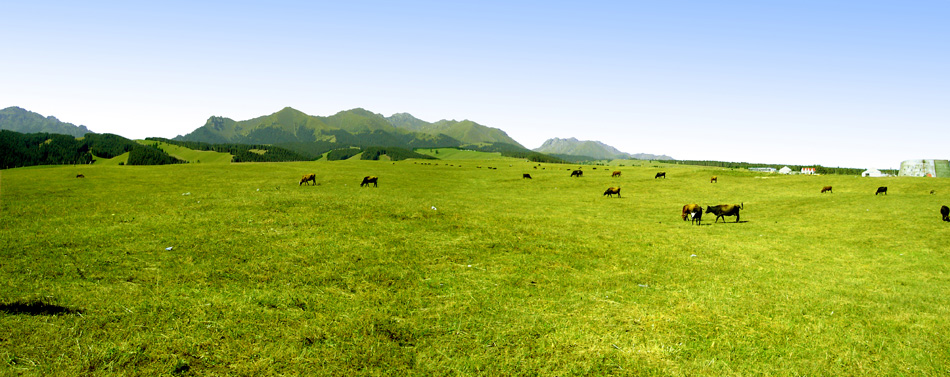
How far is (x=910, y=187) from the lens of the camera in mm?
42188

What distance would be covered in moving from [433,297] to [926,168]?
114880 millimetres

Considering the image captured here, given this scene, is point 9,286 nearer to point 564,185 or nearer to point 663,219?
point 663,219

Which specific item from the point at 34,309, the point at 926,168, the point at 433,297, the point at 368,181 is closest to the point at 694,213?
the point at 433,297

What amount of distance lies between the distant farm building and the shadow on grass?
116 m

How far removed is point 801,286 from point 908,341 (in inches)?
165

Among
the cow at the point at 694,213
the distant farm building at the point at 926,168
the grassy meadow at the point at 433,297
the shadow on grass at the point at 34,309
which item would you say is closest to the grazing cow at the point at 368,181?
the grassy meadow at the point at 433,297

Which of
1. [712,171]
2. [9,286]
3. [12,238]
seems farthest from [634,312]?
[712,171]

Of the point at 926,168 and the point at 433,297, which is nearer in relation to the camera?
the point at 433,297

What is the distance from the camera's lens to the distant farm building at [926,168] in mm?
77000

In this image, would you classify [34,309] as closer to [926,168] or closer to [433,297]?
[433,297]

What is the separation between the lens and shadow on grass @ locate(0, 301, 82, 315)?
25.6ft

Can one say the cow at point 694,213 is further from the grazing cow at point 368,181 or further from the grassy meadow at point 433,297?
the grazing cow at point 368,181

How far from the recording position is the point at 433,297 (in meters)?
10.2

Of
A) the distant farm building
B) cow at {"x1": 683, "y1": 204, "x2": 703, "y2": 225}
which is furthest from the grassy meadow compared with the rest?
the distant farm building
